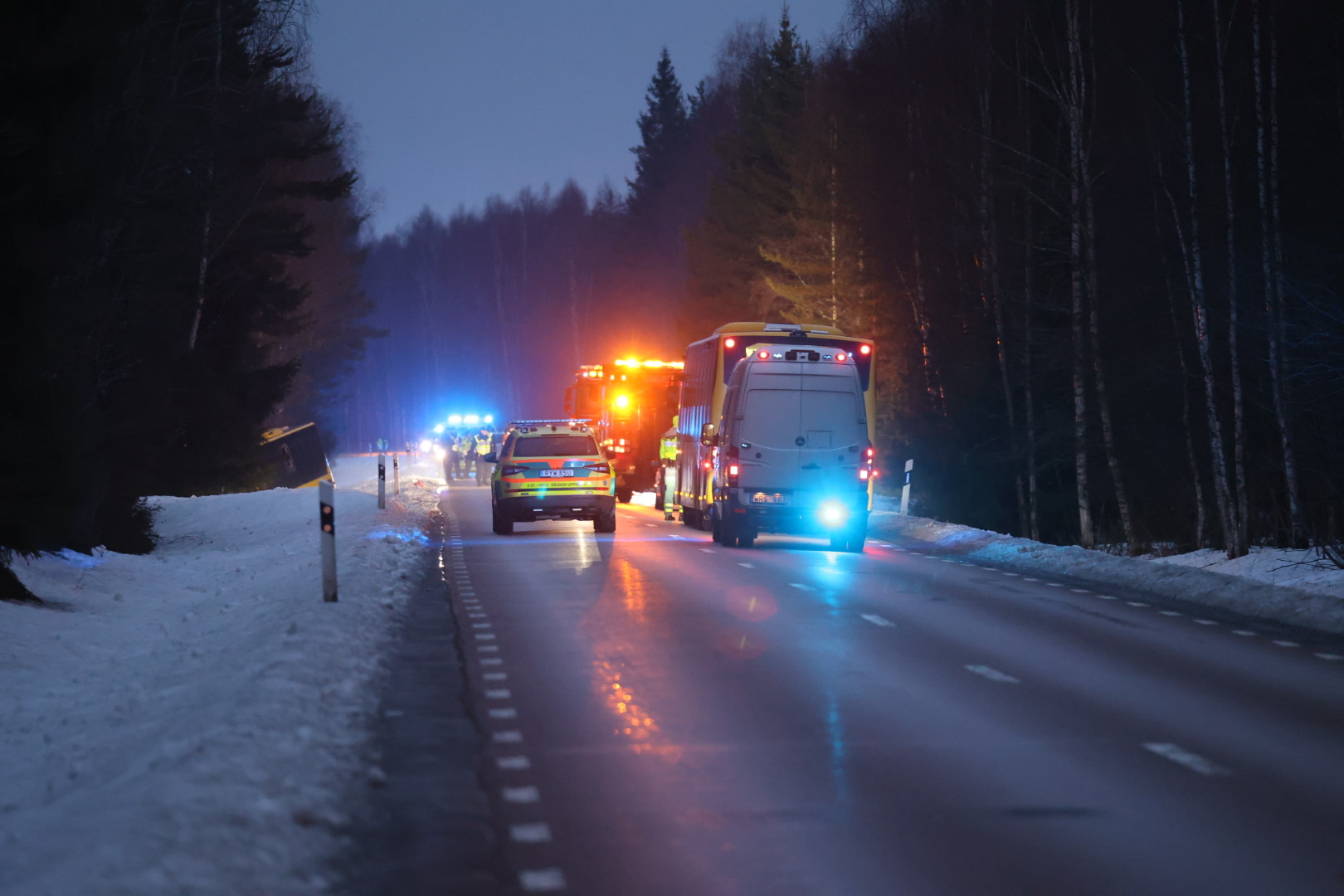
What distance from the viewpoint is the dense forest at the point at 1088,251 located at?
22422mm

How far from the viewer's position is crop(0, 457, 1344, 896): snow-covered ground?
19.9 ft

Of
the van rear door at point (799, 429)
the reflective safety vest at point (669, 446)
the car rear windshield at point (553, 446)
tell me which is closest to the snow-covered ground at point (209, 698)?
the van rear door at point (799, 429)

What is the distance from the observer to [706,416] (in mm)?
27141

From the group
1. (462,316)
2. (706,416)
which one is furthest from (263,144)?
(462,316)

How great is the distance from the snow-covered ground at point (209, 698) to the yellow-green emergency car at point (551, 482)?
4.27m

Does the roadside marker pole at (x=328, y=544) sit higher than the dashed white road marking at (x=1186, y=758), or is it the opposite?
the roadside marker pole at (x=328, y=544)

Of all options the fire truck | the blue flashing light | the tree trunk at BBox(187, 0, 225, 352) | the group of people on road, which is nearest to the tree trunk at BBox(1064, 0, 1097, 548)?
the blue flashing light

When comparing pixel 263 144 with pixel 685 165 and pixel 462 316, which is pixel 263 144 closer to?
pixel 685 165

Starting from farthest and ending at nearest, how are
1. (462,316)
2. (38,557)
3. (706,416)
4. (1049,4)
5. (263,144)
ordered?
(462,316) < (263,144) < (1049,4) < (706,416) < (38,557)

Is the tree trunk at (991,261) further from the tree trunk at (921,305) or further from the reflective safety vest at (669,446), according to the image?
the reflective safety vest at (669,446)

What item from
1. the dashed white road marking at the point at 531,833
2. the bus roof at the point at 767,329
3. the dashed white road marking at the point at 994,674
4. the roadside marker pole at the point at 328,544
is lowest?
the dashed white road marking at the point at 531,833

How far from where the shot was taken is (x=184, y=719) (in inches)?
364

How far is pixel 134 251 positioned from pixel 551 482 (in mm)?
9337

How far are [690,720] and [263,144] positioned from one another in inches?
1149
